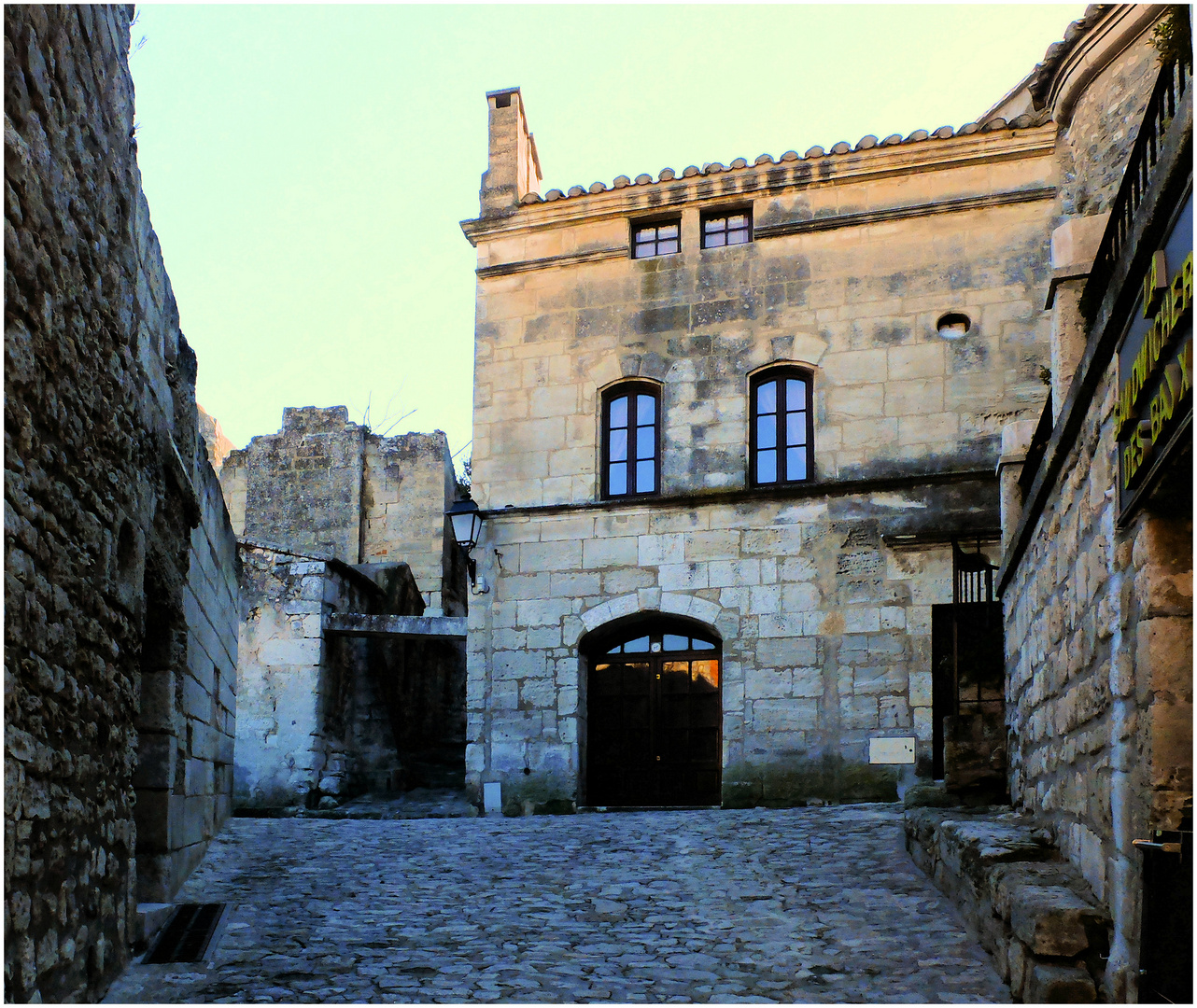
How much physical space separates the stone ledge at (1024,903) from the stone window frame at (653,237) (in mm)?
7848

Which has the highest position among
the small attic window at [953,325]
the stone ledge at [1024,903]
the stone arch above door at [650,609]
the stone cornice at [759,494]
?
the small attic window at [953,325]

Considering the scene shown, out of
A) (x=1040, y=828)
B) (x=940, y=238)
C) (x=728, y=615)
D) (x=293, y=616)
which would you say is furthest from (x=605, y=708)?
(x=1040, y=828)

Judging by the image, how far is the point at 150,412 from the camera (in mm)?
5680

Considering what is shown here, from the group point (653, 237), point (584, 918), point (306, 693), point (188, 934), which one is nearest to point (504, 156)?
point (653, 237)

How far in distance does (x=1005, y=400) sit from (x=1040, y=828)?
21.7 ft

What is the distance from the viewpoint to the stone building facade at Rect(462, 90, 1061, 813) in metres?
11.2

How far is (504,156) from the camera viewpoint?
1360 centimetres

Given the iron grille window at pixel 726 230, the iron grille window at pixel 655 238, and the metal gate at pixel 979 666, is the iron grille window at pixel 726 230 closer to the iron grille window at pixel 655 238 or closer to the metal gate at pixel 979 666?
the iron grille window at pixel 655 238

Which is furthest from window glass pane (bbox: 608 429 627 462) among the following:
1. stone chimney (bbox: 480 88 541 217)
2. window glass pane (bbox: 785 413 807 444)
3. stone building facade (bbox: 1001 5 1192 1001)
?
stone building facade (bbox: 1001 5 1192 1001)

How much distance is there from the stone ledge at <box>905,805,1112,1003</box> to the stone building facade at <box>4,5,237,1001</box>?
3.10 m

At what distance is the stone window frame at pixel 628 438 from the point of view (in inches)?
484

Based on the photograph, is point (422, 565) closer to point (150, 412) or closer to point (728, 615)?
point (728, 615)

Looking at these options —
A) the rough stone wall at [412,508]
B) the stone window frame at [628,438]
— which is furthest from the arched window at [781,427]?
the rough stone wall at [412,508]

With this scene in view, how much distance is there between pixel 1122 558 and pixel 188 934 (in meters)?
4.26
